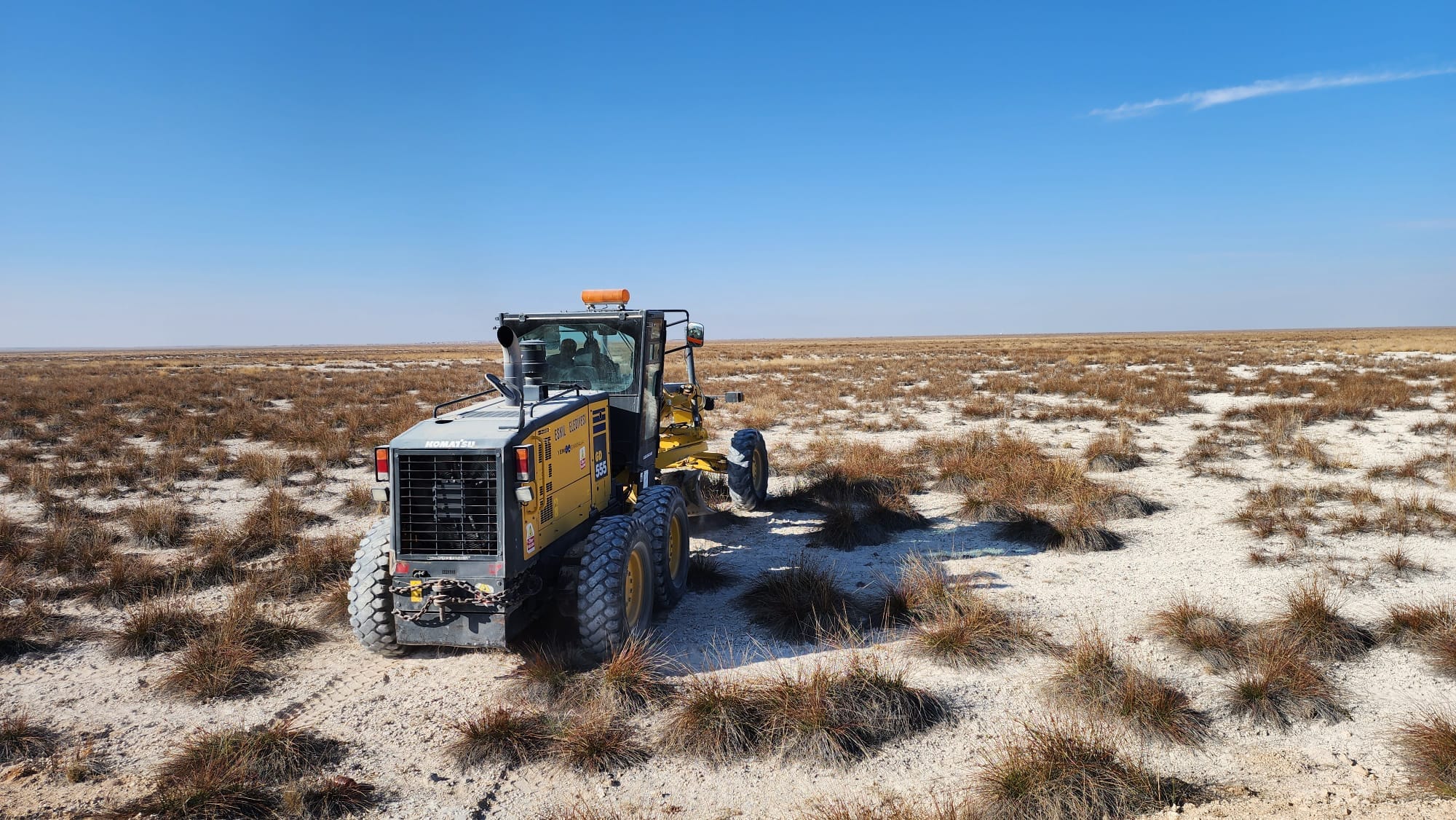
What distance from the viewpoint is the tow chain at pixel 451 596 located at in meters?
5.15

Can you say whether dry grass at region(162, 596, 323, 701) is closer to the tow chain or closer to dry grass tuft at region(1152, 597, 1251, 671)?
the tow chain

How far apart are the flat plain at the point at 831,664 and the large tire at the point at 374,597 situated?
12.5 inches

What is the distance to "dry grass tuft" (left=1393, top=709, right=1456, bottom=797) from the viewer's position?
390 cm

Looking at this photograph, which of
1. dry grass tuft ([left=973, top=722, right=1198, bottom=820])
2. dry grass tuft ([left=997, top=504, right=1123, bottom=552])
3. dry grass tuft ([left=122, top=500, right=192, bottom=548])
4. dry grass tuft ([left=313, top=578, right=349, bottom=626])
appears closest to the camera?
dry grass tuft ([left=973, top=722, right=1198, bottom=820])

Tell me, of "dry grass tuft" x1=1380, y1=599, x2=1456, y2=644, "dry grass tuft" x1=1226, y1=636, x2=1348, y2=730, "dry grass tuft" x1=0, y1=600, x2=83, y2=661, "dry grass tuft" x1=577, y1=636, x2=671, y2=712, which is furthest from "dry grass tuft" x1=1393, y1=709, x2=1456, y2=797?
"dry grass tuft" x1=0, y1=600, x2=83, y2=661

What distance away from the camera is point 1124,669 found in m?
5.20

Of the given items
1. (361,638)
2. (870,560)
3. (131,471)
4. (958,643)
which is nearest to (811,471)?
(870,560)

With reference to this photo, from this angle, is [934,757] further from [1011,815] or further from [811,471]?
[811,471]

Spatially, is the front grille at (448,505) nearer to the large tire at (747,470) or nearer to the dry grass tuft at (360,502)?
the large tire at (747,470)

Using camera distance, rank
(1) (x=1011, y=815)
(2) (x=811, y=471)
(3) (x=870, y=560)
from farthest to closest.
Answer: (2) (x=811, y=471), (3) (x=870, y=560), (1) (x=1011, y=815)

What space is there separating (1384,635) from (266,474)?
14.9 meters

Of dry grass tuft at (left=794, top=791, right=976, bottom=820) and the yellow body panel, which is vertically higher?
the yellow body panel

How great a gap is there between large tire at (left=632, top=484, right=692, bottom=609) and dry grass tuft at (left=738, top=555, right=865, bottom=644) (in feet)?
2.09

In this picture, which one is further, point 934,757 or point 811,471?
point 811,471
